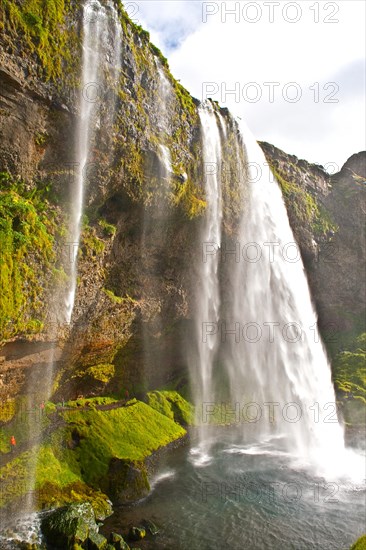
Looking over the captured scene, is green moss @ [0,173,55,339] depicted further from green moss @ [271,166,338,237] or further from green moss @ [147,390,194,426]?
green moss @ [271,166,338,237]

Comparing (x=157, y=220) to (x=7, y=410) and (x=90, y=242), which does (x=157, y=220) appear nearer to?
(x=90, y=242)

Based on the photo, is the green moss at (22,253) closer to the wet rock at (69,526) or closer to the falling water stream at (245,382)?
the falling water stream at (245,382)

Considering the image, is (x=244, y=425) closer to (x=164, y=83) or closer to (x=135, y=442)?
A: (x=135, y=442)

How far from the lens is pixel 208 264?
26609 mm

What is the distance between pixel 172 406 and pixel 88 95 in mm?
18585

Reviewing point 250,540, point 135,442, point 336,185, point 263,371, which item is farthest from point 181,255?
point 336,185

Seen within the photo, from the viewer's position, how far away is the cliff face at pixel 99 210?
1552 centimetres

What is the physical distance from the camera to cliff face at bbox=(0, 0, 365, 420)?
611 inches

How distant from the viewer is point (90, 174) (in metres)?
18.7

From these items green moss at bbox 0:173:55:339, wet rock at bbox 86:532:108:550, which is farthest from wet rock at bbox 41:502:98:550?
green moss at bbox 0:173:55:339

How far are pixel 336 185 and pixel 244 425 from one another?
29177 mm

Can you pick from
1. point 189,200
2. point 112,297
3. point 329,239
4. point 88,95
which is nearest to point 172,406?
point 112,297

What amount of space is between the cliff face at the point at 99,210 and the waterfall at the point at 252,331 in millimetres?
1262

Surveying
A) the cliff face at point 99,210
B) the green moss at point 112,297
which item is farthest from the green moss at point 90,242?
the green moss at point 112,297
